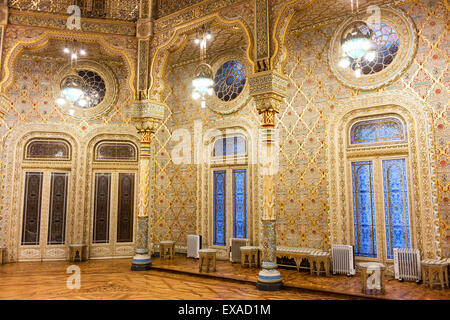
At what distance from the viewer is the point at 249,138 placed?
936 cm

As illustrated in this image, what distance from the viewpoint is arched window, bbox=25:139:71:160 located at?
32.6 feet

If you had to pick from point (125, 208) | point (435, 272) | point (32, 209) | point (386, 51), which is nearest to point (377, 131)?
point (386, 51)

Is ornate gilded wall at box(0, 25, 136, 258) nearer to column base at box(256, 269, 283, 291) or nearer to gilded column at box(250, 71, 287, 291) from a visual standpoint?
gilded column at box(250, 71, 287, 291)

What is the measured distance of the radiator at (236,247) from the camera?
358 inches

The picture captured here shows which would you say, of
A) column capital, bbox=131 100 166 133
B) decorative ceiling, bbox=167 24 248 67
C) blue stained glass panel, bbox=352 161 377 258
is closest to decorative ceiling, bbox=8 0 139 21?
decorative ceiling, bbox=167 24 248 67

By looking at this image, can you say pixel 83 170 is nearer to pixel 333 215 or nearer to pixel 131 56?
pixel 131 56

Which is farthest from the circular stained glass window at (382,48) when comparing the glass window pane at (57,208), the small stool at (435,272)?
the glass window pane at (57,208)

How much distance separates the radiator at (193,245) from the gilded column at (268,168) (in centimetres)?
331

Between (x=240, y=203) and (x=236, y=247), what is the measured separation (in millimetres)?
1112

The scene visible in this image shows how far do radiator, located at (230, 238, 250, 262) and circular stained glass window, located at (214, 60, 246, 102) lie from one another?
12.3 feet

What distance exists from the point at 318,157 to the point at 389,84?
6.87ft
